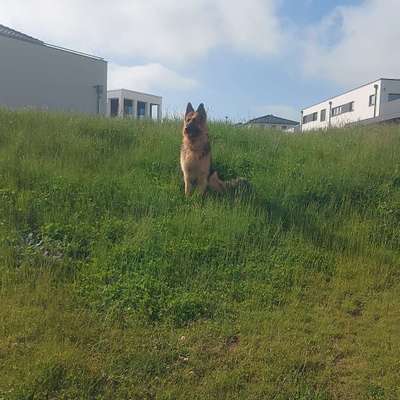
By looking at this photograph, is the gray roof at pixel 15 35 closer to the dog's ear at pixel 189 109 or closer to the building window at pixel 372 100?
the dog's ear at pixel 189 109

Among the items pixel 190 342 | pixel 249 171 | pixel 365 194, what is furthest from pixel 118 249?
pixel 365 194

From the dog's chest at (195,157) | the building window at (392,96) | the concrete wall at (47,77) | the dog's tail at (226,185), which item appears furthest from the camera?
the building window at (392,96)

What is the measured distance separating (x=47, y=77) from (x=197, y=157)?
75.7 ft

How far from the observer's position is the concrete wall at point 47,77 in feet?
79.5

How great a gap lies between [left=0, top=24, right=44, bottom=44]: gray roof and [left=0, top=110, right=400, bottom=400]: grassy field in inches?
769

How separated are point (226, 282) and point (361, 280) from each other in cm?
166

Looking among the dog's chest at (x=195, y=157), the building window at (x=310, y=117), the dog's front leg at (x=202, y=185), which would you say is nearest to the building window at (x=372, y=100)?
the building window at (x=310, y=117)

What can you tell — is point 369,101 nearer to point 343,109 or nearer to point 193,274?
point 343,109

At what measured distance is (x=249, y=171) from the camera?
7.84 metres

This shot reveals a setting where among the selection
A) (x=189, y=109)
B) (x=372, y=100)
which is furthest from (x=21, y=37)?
Answer: (x=372, y=100)

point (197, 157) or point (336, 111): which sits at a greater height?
point (336, 111)

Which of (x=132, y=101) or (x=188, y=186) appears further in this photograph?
(x=132, y=101)

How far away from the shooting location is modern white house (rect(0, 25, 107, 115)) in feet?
79.6

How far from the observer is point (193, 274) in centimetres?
478
